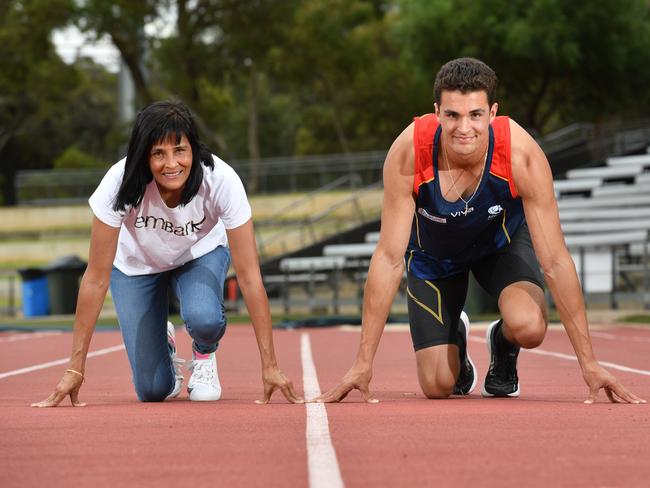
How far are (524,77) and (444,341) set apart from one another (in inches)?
1296

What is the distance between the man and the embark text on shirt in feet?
4.23

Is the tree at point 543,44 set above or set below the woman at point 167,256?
above

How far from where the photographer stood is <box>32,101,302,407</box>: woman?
7.98 m

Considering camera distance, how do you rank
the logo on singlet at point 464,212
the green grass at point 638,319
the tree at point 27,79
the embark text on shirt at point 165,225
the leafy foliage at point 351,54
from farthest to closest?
the tree at point 27,79 → the leafy foliage at point 351,54 → the green grass at point 638,319 → the embark text on shirt at point 165,225 → the logo on singlet at point 464,212

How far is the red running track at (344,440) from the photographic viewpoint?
5336 millimetres

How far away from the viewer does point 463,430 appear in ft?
22.0

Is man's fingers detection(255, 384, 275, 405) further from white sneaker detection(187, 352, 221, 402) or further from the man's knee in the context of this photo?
the man's knee

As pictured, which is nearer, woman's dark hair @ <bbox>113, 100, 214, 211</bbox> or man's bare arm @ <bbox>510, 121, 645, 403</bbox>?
man's bare arm @ <bbox>510, 121, 645, 403</bbox>

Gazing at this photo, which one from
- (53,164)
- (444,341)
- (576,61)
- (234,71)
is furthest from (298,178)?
(444,341)

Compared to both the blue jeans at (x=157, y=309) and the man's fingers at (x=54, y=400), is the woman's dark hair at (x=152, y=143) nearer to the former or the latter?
the blue jeans at (x=157, y=309)

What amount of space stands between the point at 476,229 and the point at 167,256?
1.97m

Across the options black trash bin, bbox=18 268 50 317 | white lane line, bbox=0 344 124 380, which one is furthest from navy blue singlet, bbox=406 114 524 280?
black trash bin, bbox=18 268 50 317

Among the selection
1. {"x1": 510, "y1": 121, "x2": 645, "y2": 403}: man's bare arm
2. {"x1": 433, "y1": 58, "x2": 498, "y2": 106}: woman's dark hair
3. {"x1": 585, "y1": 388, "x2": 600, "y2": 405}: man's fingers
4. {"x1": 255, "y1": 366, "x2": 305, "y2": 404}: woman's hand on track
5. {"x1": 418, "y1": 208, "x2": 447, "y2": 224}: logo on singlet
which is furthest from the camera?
{"x1": 418, "y1": 208, "x2": 447, "y2": 224}: logo on singlet

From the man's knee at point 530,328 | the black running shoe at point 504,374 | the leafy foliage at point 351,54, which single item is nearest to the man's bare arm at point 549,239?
the man's knee at point 530,328
